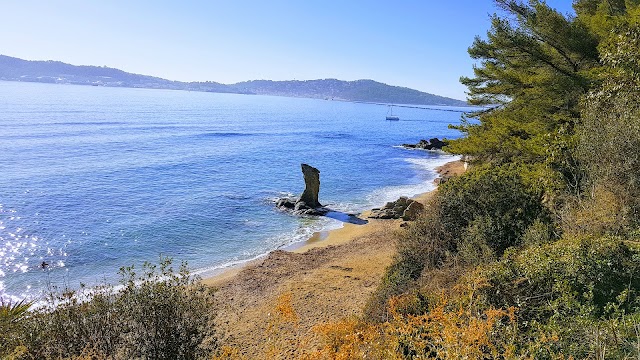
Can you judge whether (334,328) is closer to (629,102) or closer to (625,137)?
(625,137)

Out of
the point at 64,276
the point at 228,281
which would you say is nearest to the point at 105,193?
the point at 64,276

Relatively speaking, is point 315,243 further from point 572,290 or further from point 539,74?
point 572,290

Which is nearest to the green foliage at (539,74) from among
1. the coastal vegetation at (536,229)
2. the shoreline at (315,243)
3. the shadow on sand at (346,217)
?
the coastal vegetation at (536,229)

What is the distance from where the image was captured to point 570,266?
6.58 m

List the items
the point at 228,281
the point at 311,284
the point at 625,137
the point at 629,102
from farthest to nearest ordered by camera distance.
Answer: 1. the point at 228,281
2. the point at 311,284
3. the point at 629,102
4. the point at 625,137

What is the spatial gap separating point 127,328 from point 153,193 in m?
26.2

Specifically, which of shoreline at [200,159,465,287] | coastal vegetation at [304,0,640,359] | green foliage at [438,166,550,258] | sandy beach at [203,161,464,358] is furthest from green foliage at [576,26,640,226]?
shoreline at [200,159,465,287]

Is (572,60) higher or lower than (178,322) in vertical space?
higher

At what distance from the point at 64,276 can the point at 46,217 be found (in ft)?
30.2

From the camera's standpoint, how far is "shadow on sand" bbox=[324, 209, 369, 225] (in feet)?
86.2

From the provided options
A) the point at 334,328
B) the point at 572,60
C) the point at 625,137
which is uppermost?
the point at 572,60

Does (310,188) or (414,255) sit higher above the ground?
(414,255)

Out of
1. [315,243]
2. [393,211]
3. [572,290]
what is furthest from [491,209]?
[393,211]

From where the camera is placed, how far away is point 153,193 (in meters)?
31.2
